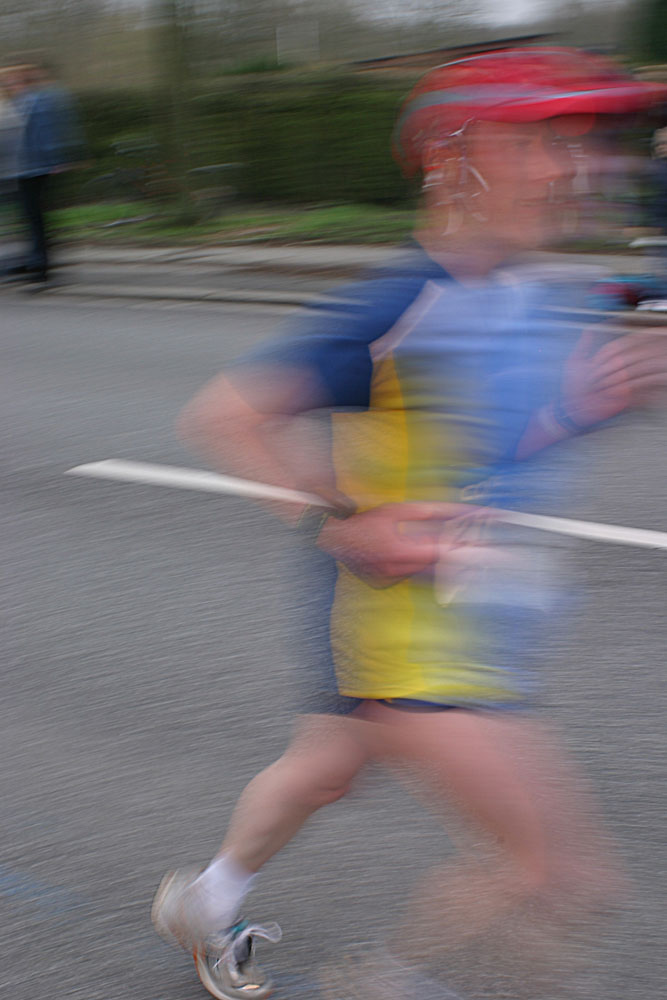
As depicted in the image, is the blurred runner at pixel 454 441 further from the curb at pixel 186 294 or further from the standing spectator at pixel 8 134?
the standing spectator at pixel 8 134

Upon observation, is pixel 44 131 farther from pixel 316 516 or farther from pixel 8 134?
pixel 316 516

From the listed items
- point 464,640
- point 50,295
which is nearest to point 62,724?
point 464,640

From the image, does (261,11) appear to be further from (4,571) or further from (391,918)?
(391,918)

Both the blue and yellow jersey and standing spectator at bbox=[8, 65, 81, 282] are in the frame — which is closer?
the blue and yellow jersey

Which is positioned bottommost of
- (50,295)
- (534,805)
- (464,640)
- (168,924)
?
(50,295)


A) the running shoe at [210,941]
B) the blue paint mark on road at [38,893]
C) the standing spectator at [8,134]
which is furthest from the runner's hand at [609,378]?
the standing spectator at [8,134]

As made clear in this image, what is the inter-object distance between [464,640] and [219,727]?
171 centimetres

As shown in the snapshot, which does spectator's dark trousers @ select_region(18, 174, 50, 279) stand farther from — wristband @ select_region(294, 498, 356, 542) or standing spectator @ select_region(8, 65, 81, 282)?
wristband @ select_region(294, 498, 356, 542)

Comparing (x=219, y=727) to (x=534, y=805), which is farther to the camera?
(x=219, y=727)

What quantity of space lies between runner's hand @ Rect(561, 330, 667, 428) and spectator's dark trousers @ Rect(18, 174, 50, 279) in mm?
10464

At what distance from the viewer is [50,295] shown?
11930mm

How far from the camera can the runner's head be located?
1847mm

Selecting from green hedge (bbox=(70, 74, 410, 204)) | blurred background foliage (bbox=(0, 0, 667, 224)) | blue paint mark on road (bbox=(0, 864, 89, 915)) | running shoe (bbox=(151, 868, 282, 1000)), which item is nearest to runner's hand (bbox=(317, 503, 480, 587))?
running shoe (bbox=(151, 868, 282, 1000))

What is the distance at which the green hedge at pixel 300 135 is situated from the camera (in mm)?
17422
